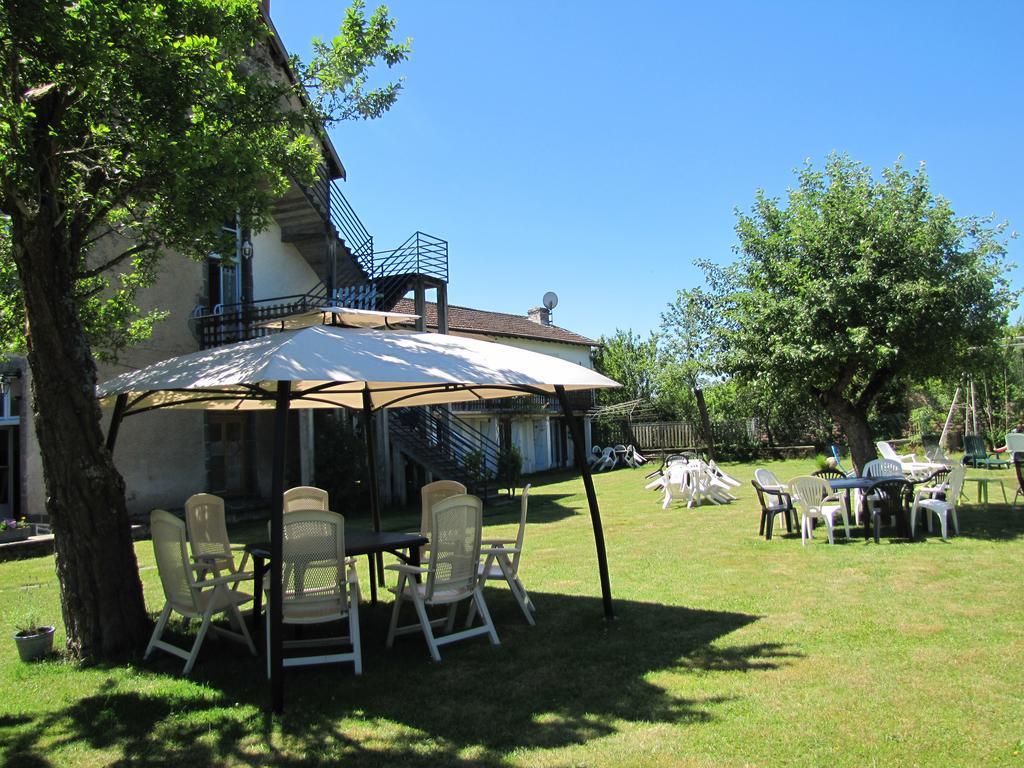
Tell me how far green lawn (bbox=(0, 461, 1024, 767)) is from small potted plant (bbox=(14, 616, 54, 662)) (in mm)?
159

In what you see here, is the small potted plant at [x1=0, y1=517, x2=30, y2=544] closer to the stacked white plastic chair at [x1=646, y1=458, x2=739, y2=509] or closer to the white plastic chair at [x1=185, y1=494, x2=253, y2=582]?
the white plastic chair at [x1=185, y1=494, x2=253, y2=582]

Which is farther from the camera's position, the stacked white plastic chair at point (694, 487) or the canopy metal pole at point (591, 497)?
the stacked white plastic chair at point (694, 487)

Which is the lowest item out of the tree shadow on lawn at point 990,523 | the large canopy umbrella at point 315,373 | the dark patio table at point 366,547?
the tree shadow on lawn at point 990,523

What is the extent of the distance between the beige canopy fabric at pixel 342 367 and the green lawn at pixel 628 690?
1.90 meters

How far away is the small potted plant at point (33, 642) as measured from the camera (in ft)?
17.4

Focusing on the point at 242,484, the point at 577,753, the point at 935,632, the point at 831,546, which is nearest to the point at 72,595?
the point at 577,753

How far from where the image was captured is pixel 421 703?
4.28 metres

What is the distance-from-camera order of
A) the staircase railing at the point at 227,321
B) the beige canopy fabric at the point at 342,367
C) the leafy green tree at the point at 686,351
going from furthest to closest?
the leafy green tree at the point at 686,351 < the staircase railing at the point at 227,321 < the beige canopy fabric at the point at 342,367

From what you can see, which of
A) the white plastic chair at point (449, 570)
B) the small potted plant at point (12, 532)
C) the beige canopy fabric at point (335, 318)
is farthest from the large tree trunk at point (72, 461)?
the small potted plant at point (12, 532)

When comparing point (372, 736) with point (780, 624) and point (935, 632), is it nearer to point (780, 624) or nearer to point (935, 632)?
point (780, 624)

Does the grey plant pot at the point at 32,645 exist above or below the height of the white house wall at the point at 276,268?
below

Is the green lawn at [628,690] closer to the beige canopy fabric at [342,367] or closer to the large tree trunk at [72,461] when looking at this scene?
the large tree trunk at [72,461]

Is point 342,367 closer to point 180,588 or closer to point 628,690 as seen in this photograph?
point 180,588

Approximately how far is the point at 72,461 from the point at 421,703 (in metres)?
3.06
